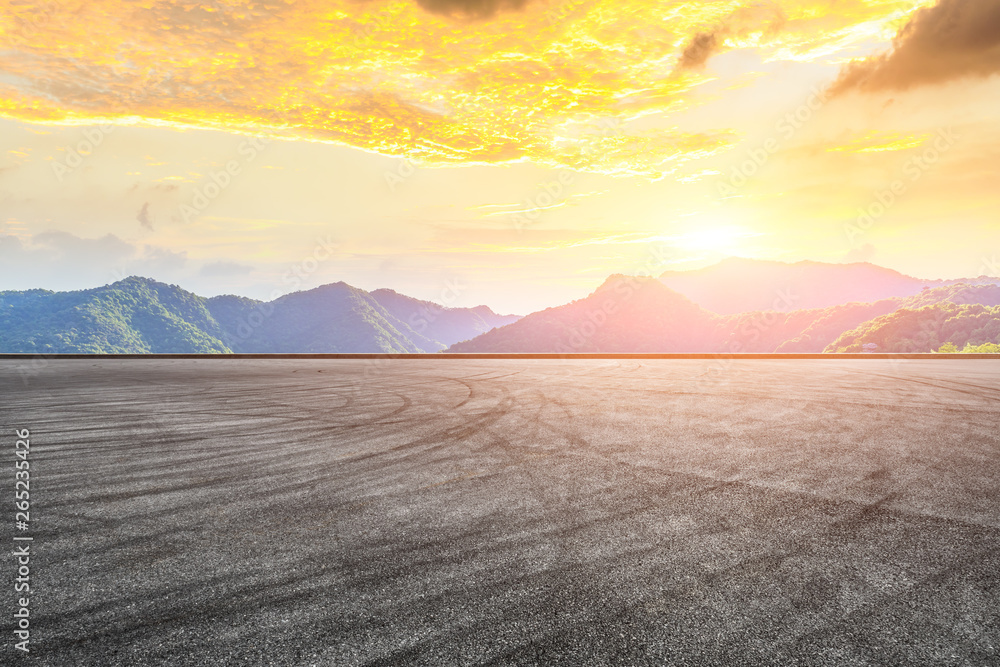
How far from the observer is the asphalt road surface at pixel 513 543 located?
2857 millimetres

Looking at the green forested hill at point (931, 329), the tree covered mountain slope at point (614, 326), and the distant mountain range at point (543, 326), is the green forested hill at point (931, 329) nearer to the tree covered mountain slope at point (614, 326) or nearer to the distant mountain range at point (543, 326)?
the distant mountain range at point (543, 326)

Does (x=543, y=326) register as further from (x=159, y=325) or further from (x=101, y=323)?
(x=101, y=323)

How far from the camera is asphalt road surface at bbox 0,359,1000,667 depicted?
2.86m

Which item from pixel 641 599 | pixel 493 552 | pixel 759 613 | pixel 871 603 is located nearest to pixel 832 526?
pixel 871 603

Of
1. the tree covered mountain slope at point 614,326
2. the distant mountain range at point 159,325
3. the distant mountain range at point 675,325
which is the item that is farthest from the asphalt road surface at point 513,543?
the tree covered mountain slope at point 614,326

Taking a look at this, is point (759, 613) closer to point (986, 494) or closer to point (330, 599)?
point (330, 599)

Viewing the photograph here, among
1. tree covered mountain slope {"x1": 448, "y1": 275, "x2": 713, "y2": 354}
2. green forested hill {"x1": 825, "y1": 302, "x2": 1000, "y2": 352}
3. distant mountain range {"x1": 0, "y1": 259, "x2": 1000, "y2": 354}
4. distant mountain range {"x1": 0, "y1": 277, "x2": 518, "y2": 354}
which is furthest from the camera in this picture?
tree covered mountain slope {"x1": 448, "y1": 275, "x2": 713, "y2": 354}

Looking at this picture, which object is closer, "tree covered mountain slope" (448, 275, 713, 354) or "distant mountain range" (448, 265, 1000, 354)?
"distant mountain range" (448, 265, 1000, 354)

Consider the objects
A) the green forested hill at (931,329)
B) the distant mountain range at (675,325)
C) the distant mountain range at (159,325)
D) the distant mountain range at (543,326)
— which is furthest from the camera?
the distant mountain range at (159,325)

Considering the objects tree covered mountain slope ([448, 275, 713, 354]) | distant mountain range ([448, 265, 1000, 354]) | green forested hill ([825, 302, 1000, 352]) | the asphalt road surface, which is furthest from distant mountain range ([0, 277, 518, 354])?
green forested hill ([825, 302, 1000, 352])

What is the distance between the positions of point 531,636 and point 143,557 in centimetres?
292

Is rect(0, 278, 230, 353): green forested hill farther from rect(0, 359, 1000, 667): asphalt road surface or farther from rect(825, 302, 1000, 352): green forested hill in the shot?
rect(0, 359, 1000, 667): asphalt road surface

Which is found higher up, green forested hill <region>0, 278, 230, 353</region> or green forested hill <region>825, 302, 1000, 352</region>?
green forested hill <region>0, 278, 230, 353</region>

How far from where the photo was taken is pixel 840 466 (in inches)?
255
